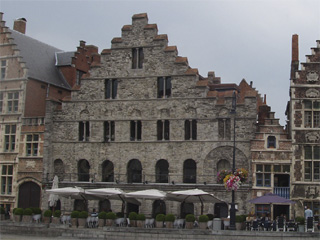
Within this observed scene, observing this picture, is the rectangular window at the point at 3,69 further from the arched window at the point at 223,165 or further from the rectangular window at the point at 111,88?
the arched window at the point at 223,165

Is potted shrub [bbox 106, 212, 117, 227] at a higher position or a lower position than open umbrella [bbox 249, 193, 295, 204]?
lower

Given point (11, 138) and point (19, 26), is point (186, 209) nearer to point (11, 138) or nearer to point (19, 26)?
point (11, 138)

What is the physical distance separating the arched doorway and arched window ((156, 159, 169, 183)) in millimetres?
9199

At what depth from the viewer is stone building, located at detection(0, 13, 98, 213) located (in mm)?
41406

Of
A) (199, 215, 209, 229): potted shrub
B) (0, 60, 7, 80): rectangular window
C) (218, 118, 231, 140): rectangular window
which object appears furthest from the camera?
(0, 60, 7, 80): rectangular window

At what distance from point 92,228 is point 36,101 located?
47.5 feet

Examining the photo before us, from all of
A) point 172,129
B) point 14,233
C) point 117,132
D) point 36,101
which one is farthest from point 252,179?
point 36,101

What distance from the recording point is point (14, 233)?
112ft

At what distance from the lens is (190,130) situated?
38.5 metres

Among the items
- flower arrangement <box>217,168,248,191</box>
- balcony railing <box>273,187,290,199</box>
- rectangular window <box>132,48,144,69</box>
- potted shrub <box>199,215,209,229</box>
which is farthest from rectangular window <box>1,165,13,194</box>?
balcony railing <box>273,187,290,199</box>

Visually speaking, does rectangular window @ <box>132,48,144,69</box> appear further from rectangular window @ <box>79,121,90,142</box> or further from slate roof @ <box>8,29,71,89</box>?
slate roof @ <box>8,29,71,89</box>

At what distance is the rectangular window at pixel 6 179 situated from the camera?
4202cm

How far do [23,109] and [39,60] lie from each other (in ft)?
18.0

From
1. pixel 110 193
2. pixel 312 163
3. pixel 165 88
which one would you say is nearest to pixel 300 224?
pixel 312 163
